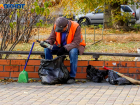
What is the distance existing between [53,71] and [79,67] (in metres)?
0.65

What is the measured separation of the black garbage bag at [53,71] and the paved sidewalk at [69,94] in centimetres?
14

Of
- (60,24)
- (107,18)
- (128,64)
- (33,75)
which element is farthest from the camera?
(107,18)

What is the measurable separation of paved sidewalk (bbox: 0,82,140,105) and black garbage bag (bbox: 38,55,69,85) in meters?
0.14

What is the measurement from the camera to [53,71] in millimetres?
6008

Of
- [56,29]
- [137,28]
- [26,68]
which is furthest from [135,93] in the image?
[137,28]

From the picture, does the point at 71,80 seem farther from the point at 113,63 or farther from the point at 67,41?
the point at 113,63

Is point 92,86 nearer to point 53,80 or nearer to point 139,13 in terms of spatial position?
point 53,80

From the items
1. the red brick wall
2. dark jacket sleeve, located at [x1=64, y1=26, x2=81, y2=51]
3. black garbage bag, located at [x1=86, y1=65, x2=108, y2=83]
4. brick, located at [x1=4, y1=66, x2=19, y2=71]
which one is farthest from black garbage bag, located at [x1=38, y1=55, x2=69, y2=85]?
brick, located at [x1=4, y1=66, x2=19, y2=71]

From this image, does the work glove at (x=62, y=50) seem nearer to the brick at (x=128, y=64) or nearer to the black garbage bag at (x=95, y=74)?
the black garbage bag at (x=95, y=74)

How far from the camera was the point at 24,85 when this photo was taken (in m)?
5.92

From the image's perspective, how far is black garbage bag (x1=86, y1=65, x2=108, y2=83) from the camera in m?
6.18

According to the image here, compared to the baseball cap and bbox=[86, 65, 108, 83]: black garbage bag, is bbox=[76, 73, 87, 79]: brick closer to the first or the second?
bbox=[86, 65, 108, 83]: black garbage bag

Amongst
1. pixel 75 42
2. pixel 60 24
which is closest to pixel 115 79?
pixel 75 42

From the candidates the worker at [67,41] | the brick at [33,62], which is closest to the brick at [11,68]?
the brick at [33,62]
